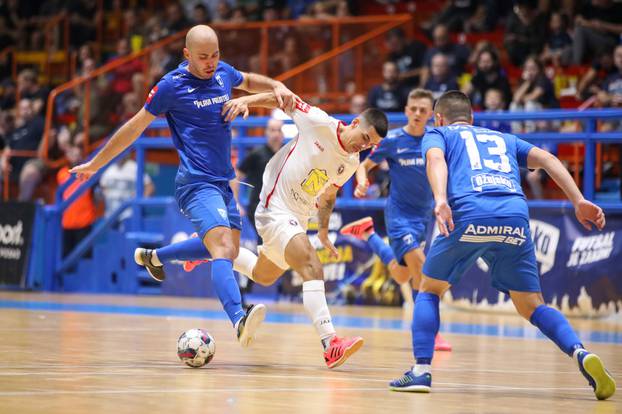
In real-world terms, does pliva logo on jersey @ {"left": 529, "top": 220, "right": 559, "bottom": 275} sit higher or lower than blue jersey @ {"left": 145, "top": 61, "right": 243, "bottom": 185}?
lower

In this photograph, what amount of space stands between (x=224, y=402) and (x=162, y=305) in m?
9.03

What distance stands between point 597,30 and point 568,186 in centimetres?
1057

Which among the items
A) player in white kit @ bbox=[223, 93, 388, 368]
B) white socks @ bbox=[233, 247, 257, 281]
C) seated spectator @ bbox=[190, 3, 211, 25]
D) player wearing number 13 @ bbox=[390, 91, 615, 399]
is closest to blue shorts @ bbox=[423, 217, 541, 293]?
player wearing number 13 @ bbox=[390, 91, 615, 399]

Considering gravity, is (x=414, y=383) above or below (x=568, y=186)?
below

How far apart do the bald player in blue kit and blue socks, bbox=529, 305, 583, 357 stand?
2.16 m

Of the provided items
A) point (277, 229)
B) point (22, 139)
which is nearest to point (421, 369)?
point (277, 229)

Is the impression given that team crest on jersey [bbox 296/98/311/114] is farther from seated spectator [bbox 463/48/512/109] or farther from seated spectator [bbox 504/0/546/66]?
seated spectator [bbox 504/0/546/66]

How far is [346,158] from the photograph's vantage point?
7.97 metres

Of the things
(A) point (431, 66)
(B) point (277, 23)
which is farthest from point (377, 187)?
(B) point (277, 23)

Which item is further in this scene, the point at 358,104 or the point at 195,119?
the point at 358,104

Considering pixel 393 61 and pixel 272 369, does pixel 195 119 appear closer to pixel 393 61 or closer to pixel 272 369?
pixel 272 369

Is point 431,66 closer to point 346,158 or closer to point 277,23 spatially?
point 277,23

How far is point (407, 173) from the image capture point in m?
10.3

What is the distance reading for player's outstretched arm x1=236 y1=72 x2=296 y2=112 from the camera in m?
7.95
